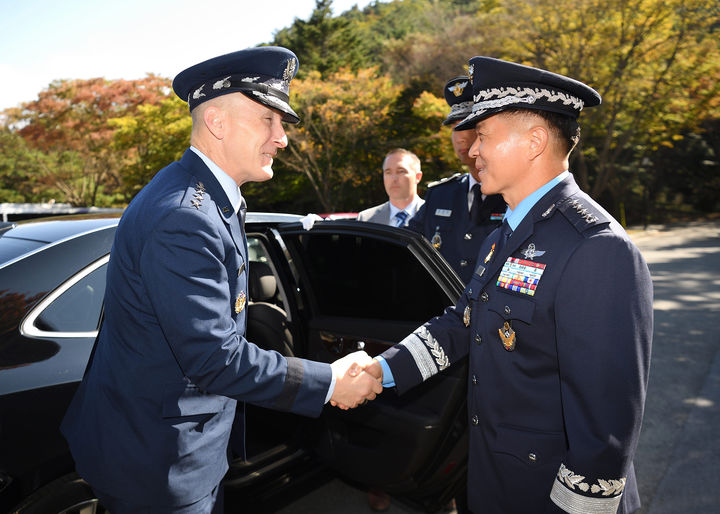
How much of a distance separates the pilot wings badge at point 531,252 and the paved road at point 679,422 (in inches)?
82.4

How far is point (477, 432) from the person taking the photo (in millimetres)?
1693

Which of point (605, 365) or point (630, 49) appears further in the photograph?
point (630, 49)

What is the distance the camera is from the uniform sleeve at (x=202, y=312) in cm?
144

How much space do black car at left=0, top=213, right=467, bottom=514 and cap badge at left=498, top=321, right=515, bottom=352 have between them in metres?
0.66

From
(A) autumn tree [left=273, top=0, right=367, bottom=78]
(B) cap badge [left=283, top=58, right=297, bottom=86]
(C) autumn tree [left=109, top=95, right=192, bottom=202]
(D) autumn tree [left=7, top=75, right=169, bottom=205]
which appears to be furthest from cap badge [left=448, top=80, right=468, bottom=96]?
(A) autumn tree [left=273, top=0, right=367, bottom=78]

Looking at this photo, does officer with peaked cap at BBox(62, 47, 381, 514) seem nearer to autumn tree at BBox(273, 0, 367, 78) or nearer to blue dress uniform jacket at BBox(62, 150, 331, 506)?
blue dress uniform jacket at BBox(62, 150, 331, 506)

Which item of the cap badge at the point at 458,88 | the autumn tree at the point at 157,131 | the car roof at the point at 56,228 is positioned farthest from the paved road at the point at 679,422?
the autumn tree at the point at 157,131

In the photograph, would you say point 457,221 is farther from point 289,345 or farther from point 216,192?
point 216,192

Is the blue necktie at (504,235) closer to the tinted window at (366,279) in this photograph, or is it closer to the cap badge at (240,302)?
the tinted window at (366,279)

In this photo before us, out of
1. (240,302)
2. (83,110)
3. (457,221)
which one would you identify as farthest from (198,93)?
(83,110)

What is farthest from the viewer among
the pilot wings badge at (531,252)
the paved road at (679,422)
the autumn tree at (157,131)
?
the autumn tree at (157,131)

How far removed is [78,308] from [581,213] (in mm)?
1867

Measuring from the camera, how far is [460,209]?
3.42 m

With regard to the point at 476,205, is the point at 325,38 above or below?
above
